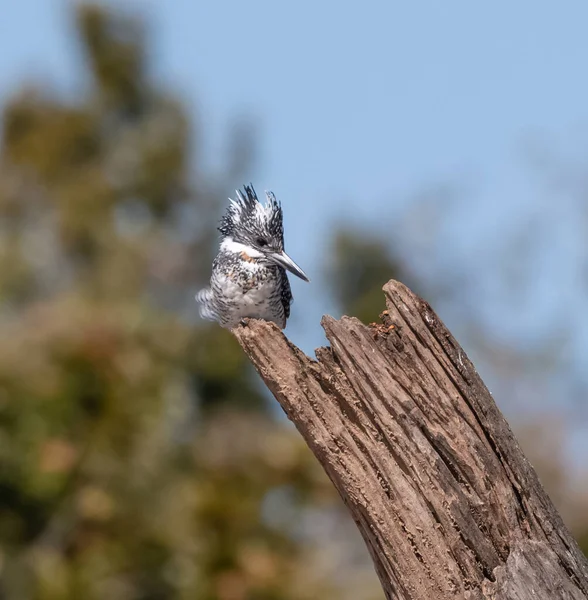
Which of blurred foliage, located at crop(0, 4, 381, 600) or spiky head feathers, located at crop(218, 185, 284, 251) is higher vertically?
blurred foliage, located at crop(0, 4, 381, 600)

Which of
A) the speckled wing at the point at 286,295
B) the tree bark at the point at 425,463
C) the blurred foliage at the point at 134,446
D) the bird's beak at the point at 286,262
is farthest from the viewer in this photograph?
the blurred foliage at the point at 134,446

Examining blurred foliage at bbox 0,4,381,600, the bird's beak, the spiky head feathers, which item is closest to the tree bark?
the bird's beak

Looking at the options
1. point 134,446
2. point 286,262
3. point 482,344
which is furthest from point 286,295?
point 482,344

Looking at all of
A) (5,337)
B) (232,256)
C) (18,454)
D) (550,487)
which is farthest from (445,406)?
(550,487)

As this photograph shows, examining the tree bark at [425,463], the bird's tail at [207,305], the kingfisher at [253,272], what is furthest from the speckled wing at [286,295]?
the tree bark at [425,463]

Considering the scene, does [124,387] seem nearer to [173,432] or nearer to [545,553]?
[173,432]

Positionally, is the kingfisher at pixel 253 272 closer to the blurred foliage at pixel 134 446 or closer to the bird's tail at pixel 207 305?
the bird's tail at pixel 207 305

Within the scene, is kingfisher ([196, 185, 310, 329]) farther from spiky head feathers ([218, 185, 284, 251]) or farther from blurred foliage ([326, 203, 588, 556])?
blurred foliage ([326, 203, 588, 556])
